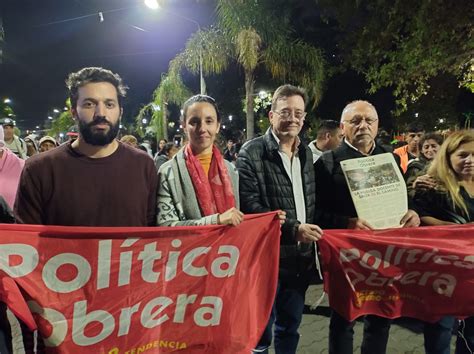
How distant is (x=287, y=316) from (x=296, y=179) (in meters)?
1.02

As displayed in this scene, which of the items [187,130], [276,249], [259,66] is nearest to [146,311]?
[276,249]

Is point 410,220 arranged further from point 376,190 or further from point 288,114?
point 288,114

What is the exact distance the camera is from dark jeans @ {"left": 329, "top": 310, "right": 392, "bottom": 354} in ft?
9.60

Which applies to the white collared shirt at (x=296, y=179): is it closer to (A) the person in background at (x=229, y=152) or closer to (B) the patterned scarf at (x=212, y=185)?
(B) the patterned scarf at (x=212, y=185)

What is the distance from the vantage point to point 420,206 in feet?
10.2

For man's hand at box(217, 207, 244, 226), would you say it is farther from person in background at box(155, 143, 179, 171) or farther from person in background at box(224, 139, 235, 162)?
person in background at box(224, 139, 235, 162)

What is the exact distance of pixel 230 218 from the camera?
2498 mm

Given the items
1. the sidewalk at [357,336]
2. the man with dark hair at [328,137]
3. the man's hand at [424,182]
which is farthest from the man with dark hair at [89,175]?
the man with dark hair at [328,137]

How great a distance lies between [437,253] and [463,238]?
21cm

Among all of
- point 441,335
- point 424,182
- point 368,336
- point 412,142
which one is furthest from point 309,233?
point 412,142

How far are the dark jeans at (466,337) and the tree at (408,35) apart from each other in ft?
22.5

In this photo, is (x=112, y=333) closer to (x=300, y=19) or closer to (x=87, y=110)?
(x=87, y=110)

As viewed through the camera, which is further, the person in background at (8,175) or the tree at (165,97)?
the tree at (165,97)

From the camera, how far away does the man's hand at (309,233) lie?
8.91ft
